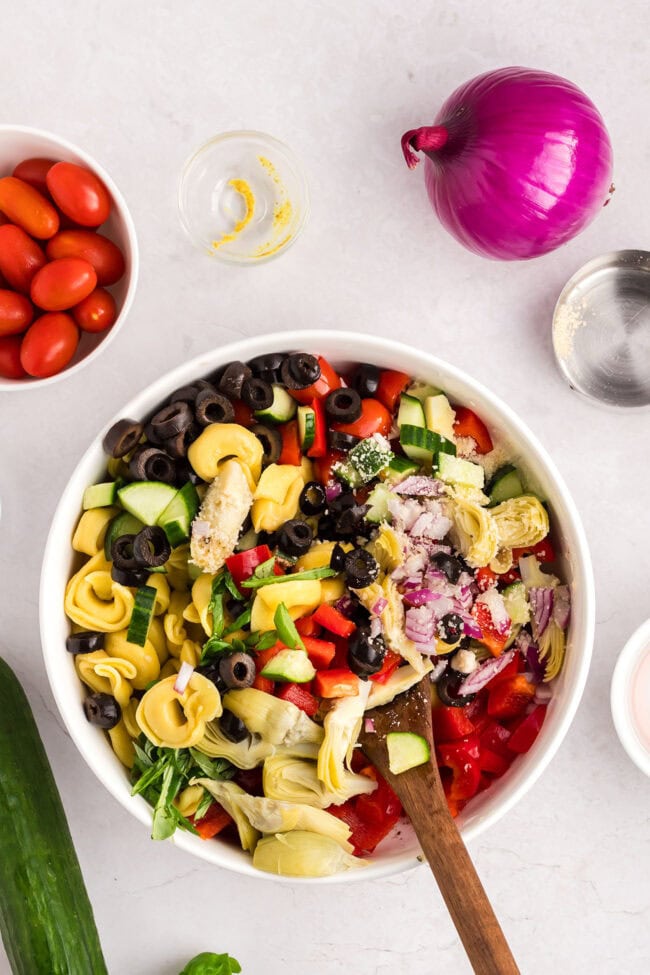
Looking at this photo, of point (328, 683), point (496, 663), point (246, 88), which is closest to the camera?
point (328, 683)

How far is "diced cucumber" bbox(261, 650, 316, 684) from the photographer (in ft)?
7.29

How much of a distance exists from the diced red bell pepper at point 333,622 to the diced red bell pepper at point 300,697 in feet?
0.51

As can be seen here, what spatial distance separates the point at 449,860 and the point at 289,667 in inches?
23.2

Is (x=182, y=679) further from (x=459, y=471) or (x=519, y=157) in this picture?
(x=519, y=157)

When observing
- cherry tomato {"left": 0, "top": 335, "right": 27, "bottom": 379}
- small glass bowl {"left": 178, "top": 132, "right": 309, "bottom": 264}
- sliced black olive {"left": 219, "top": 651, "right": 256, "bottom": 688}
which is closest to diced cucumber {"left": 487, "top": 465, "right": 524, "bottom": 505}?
sliced black olive {"left": 219, "top": 651, "right": 256, "bottom": 688}

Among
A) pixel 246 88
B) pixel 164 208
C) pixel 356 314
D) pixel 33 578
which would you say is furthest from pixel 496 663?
pixel 246 88

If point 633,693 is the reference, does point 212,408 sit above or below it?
above

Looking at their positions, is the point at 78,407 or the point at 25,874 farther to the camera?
the point at 78,407

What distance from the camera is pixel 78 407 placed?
266 cm

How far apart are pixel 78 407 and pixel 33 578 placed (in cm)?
50

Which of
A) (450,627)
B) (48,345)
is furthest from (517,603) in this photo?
(48,345)

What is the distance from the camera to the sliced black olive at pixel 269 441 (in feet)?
7.86

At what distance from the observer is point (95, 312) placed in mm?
2494

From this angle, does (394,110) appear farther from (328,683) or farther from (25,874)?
(25,874)
